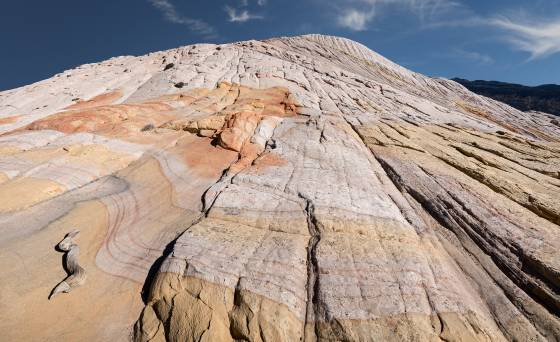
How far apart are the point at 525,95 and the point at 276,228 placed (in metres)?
Answer: 106

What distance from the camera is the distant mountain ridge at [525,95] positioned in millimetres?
83875

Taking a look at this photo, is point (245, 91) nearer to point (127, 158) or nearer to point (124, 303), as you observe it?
point (127, 158)

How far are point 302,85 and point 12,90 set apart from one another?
34.7m

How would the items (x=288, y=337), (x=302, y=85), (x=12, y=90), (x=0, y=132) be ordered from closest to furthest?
(x=288, y=337)
(x=0, y=132)
(x=302, y=85)
(x=12, y=90)

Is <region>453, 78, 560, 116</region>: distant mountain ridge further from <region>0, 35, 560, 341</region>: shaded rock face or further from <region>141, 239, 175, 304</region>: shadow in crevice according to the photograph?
<region>141, 239, 175, 304</region>: shadow in crevice

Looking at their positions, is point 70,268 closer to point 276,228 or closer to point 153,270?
point 153,270

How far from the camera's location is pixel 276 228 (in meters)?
11.4

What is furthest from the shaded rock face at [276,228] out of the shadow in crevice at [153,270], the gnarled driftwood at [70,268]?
the gnarled driftwood at [70,268]

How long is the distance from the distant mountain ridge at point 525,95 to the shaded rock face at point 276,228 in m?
77.5

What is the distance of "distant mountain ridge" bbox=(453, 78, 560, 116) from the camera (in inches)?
3302

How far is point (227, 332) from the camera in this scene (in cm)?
816

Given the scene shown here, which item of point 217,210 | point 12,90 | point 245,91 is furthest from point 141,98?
point 217,210

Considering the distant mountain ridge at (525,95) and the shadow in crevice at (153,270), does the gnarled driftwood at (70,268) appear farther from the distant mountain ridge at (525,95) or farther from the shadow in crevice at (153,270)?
the distant mountain ridge at (525,95)

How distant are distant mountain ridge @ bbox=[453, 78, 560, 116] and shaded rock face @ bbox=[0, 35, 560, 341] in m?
77.5
